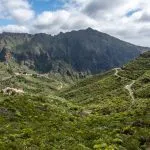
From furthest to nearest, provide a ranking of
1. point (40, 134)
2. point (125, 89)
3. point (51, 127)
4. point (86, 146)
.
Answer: point (125, 89) < point (51, 127) < point (40, 134) < point (86, 146)

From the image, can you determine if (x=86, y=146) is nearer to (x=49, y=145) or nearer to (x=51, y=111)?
(x=49, y=145)

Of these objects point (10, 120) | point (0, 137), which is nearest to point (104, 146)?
point (0, 137)

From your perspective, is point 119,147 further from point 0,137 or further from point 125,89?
point 125,89

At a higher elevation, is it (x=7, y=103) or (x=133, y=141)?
(x=7, y=103)

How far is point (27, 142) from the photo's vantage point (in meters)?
33.4

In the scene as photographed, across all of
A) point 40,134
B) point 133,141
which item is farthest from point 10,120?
point 133,141

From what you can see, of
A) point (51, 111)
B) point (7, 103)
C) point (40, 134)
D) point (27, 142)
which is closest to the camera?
point (27, 142)

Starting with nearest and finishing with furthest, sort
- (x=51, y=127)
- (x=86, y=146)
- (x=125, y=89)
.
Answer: (x=86, y=146)
(x=51, y=127)
(x=125, y=89)

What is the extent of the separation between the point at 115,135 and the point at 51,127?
8.15m

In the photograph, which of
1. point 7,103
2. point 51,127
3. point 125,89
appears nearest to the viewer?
point 51,127

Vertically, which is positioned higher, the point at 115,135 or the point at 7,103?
the point at 7,103

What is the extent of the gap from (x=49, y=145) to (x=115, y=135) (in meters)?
9.86

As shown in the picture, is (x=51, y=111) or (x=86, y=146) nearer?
(x=86, y=146)

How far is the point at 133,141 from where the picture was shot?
122ft
